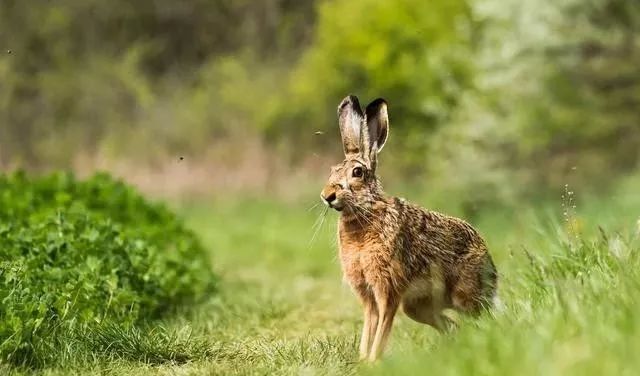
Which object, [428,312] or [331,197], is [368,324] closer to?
[428,312]

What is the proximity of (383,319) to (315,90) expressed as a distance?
1872cm

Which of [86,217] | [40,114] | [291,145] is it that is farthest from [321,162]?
[86,217]

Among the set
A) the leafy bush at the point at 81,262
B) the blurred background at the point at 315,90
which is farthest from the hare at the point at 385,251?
the leafy bush at the point at 81,262

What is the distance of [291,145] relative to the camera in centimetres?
2545

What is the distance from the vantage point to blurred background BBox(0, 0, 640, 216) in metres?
17.2

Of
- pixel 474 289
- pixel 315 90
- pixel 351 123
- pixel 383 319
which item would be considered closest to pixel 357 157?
pixel 351 123

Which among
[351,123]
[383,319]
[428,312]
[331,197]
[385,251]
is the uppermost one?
[351,123]

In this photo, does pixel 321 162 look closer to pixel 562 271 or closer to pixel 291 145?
pixel 291 145

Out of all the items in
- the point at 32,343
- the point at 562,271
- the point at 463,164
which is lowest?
Answer: the point at 32,343

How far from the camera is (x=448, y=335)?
6699 millimetres

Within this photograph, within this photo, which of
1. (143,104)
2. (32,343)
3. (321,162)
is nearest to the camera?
(32,343)

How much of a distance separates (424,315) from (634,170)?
10950mm

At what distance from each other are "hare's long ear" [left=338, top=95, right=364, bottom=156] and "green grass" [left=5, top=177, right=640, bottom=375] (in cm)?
72

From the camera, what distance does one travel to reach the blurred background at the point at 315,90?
56.5 ft
